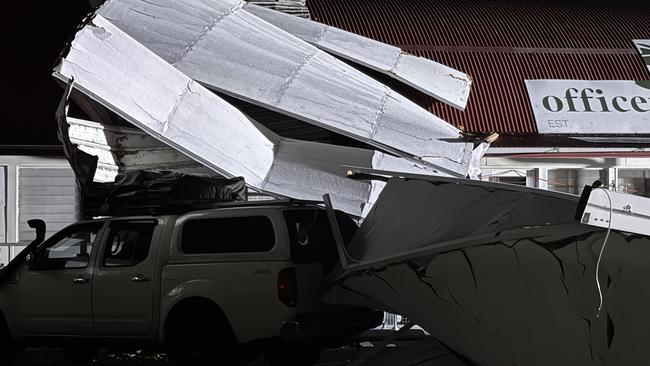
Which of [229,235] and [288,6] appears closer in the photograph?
[229,235]

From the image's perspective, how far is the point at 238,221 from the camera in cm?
1037

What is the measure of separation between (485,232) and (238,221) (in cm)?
320

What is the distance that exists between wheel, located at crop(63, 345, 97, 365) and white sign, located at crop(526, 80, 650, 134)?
11.4 m

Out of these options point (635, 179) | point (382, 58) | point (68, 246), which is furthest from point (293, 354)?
point (635, 179)

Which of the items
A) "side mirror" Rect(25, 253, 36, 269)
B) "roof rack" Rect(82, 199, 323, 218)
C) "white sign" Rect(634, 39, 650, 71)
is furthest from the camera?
"white sign" Rect(634, 39, 650, 71)

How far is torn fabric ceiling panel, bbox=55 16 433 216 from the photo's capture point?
1430cm

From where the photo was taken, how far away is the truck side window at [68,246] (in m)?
11.3

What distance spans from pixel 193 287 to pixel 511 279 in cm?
385

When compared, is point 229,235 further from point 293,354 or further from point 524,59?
point 524,59

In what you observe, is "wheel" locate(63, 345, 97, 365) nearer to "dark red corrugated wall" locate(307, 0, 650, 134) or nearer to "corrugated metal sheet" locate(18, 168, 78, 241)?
"corrugated metal sheet" locate(18, 168, 78, 241)

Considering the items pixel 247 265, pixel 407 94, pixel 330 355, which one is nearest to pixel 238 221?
pixel 247 265

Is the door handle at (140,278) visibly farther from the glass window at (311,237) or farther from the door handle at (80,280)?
the glass window at (311,237)

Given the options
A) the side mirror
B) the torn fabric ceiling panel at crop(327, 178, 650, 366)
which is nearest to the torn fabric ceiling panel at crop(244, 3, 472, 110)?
the side mirror

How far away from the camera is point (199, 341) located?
10.3 meters
